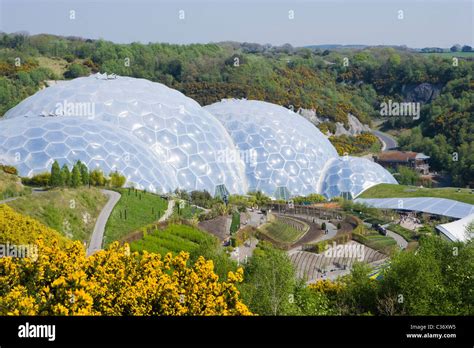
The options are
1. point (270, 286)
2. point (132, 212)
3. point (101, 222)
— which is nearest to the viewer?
point (270, 286)

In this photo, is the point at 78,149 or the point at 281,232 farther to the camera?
the point at 78,149

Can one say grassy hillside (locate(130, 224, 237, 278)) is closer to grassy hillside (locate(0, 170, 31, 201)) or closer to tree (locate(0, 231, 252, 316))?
grassy hillside (locate(0, 170, 31, 201))

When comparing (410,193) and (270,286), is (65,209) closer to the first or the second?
(270,286)

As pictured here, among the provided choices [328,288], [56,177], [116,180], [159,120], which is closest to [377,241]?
[328,288]

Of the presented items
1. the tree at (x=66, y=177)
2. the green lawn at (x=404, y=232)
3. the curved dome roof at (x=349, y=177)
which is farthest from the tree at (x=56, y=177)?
the curved dome roof at (x=349, y=177)

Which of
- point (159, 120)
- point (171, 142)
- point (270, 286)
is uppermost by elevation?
point (159, 120)

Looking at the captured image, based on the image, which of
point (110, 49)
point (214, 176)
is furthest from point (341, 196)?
point (110, 49)

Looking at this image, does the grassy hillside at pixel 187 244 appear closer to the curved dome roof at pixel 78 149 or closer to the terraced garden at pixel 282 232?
the terraced garden at pixel 282 232
